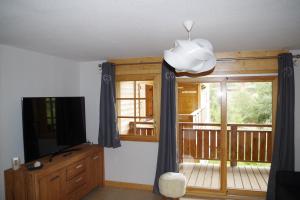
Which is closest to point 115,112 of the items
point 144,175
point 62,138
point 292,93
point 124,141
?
point 124,141

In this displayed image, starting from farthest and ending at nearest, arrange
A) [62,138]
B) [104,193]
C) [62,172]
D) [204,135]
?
[204,135], [104,193], [62,138], [62,172]

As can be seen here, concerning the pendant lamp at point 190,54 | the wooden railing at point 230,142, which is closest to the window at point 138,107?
the wooden railing at point 230,142

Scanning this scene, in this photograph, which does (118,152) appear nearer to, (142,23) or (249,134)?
(249,134)

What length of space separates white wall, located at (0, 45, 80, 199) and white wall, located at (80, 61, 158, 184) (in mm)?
735

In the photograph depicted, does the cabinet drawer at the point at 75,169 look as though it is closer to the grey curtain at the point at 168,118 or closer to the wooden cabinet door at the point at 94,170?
the wooden cabinet door at the point at 94,170

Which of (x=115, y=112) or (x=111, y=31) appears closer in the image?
(x=111, y=31)

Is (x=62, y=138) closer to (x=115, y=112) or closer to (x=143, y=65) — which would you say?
(x=115, y=112)

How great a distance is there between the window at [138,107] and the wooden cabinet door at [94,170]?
0.59m

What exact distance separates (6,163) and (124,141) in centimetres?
184

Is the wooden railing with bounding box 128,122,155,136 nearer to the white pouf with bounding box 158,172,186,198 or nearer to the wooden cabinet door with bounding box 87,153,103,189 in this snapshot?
the wooden cabinet door with bounding box 87,153,103,189

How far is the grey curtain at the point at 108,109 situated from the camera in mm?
3934

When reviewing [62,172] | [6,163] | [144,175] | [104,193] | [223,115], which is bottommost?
[104,193]

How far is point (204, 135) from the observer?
4.23 metres

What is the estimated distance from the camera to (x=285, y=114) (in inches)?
127
